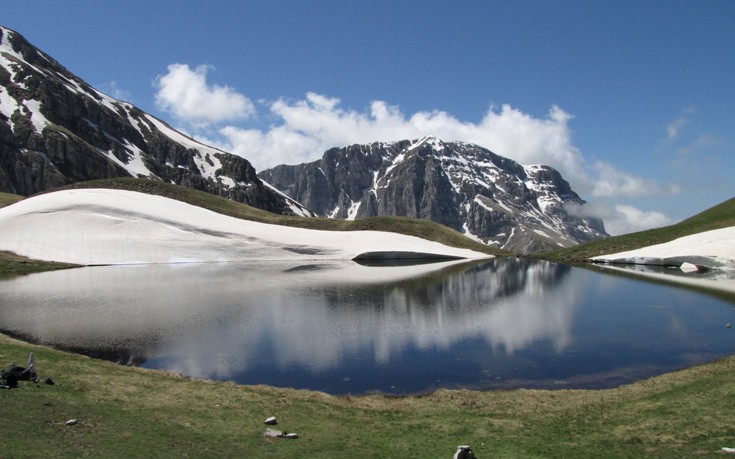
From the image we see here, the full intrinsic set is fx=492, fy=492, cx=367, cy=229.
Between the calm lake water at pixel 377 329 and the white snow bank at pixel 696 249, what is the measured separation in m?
32.2

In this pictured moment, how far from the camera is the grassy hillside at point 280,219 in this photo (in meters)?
129

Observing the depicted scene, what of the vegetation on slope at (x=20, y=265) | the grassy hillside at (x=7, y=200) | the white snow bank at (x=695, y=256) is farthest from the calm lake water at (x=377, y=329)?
the grassy hillside at (x=7, y=200)

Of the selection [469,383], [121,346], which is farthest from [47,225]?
[469,383]

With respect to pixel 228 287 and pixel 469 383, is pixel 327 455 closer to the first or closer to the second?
pixel 469 383

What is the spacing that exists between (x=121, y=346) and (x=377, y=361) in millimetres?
16821

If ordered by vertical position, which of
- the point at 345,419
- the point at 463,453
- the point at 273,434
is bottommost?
the point at 345,419

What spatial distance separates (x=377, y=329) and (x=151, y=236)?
7704cm

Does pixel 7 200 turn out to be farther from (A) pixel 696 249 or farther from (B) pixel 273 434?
(A) pixel 696 249

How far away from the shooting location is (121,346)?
32094 millimetres

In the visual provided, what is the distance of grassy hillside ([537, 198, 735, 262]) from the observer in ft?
372

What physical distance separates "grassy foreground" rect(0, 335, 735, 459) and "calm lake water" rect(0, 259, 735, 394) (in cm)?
338

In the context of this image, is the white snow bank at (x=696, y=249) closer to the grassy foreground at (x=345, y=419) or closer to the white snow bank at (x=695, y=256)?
the white snow bank at (x=695, y=256)

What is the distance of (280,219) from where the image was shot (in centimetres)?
13488

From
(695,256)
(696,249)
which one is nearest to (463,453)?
(695,256)
